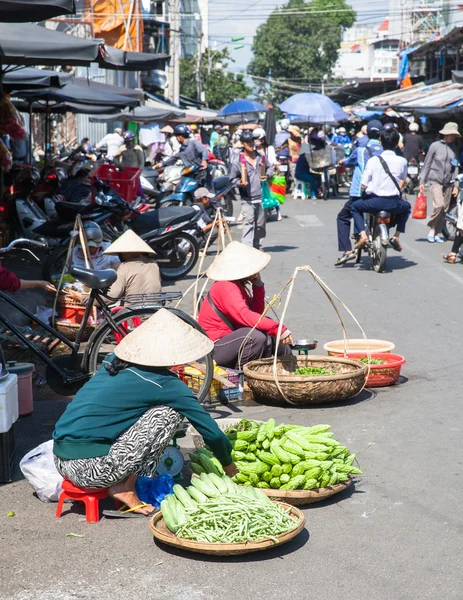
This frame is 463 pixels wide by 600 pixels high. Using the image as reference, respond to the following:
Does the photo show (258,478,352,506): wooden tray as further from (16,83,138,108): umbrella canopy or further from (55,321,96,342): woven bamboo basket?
(16,83,138,108): umbrella canopy

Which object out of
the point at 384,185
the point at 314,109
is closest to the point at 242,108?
the point at 314,109

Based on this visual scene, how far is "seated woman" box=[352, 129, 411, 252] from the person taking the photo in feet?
41.0

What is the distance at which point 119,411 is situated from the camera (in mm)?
4602

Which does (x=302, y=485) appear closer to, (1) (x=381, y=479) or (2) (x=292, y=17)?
(1) (x=381, y=479)

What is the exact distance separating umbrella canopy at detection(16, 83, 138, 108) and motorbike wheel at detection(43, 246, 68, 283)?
19.1 feet

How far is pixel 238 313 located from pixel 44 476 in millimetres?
2497

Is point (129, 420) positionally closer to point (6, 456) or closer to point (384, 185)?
point (6, 456)

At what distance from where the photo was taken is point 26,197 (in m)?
14.3

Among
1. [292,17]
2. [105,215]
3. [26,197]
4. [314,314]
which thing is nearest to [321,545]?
[314,314]

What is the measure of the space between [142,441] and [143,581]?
34.7 inches

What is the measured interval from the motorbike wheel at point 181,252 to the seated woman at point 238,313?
17.2 feet

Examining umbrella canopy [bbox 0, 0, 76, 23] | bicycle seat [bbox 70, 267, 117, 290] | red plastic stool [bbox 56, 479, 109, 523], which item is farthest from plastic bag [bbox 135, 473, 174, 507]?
umbrella canopy [bbox 0, 0, 76, 23]

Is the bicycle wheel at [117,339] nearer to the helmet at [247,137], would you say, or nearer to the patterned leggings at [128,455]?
the patterned leggings at [128,455]

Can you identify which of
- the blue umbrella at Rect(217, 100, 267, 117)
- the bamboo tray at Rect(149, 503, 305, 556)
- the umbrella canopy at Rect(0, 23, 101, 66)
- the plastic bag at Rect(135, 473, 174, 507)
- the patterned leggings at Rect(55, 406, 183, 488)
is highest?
the umbrella canopy at Rect(0, 23, 101, 66)
